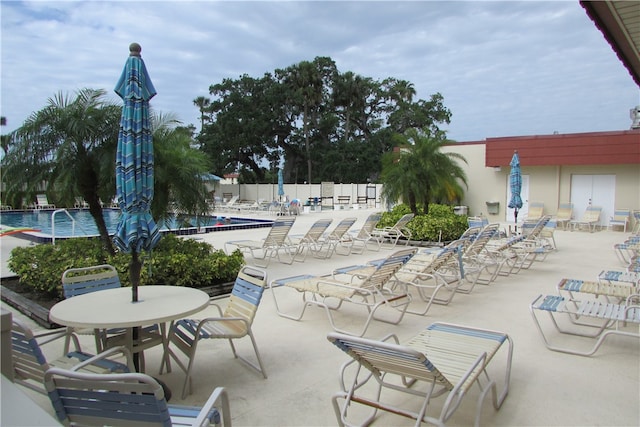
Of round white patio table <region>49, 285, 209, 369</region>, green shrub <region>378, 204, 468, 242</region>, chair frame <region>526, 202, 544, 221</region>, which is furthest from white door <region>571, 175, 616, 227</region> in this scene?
round white patio table <region>49, 285, 209, 369</region>

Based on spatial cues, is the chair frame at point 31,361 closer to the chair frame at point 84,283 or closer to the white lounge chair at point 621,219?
the chair frame at point 84,283

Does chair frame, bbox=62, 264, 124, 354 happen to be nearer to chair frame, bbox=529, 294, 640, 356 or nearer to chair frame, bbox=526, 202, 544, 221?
chair frame, bbox=529, 294, 640, 356

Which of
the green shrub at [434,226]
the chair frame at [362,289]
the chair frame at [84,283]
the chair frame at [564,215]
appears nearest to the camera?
the chair frame at [84,283]

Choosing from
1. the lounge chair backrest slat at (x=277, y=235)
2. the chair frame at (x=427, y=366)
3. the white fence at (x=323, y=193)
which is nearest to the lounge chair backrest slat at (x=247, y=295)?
the chair frame at (x=427, y=366)

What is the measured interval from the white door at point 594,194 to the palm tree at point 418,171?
664cm

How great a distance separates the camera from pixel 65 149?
21.5 ft

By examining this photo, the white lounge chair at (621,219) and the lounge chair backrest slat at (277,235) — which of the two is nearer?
the lounge chair backrest slat at (277,235)

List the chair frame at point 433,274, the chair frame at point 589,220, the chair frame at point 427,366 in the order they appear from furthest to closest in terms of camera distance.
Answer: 1. the chair frame at point 589,220
2. the chair frame at point 433,274
3. the chair frame at point 427,366

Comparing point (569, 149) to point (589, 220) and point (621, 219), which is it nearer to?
point (589, 220)

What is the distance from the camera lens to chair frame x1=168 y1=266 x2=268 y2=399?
363 cm

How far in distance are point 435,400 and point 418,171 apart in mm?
10586

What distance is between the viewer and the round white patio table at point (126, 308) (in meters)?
3.07

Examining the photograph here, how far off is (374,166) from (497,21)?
31509 millimetres

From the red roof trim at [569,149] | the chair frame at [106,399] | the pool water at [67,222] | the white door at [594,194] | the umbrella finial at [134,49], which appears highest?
the red roof trim at [569,149]
